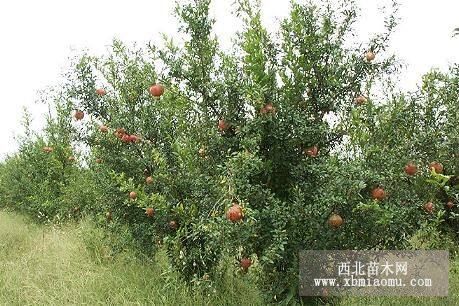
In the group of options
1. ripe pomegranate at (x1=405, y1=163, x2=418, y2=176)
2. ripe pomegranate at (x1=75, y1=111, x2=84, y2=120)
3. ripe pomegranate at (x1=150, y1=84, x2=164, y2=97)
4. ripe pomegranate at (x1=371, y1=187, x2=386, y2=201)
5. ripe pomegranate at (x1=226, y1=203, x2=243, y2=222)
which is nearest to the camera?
ripe pomegranate at (x1=226, y1=203, x2=243, y2=222)

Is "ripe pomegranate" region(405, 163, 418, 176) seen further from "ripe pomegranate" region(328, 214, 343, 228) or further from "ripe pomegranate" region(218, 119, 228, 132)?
"ripe pomegranate" region(218, 119, 228, 132)

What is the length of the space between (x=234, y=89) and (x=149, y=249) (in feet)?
8.79

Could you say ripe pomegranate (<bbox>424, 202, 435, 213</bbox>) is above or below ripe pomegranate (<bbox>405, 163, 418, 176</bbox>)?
below

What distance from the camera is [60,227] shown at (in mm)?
10125

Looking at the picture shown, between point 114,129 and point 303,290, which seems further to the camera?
point 114,129

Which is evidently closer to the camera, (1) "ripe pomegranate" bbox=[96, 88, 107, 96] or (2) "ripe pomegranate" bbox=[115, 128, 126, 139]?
(2) "ripe pomegranate" bbox=[115, 128, 126, 139]

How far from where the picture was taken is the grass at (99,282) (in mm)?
4785

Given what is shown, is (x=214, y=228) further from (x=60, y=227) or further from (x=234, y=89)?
(x=60, y=227)

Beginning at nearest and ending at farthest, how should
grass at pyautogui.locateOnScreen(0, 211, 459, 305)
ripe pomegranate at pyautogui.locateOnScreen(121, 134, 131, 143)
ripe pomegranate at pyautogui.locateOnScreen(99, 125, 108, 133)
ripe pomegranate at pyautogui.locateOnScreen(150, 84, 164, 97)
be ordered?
ripe pomegranate at pyautogui.locateOnScreen(150, 84, 164, 97)
grass at pyautogui.locateOnScreen(0, 211, 459, 305)
ripe pomegranate at pyautogui.locateOnScreen(121, 134, 131, 143)
ripe pomegranate at pyautogui.locateOnScreen(99, 125, 108, 133)

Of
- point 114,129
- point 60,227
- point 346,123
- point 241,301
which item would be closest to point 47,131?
point 60,227

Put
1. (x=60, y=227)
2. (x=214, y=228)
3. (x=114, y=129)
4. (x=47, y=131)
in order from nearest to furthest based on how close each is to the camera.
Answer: (x=214, y=228) → (x=114, y=129) → (x=60, y=227) → (x=47, y=131)

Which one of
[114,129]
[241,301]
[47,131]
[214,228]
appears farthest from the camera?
[47,131]

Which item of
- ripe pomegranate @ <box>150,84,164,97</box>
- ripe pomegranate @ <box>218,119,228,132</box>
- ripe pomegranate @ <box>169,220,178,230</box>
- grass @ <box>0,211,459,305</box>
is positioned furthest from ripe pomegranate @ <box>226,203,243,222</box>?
ripe pomegranate @ <box>169,220,178,230</box>

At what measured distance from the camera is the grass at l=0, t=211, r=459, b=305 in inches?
188
